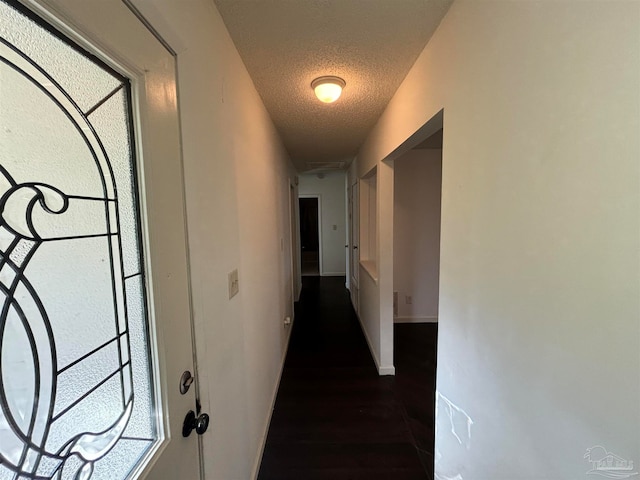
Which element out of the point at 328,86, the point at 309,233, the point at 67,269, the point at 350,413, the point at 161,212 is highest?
the point at 328,86

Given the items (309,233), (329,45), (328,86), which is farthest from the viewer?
(309,233)

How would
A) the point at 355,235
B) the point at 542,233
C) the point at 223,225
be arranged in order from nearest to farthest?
the point at 542,233
the point at 223,225
the point at 355,235

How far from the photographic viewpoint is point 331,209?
639 centimetres

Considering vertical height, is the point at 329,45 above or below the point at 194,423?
above

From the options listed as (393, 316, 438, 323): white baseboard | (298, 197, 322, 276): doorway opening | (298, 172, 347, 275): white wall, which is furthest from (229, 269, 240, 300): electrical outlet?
(298, 197, 322, 276): doorway opening

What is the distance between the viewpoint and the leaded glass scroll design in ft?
1.28

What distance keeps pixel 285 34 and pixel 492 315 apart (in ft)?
4.89

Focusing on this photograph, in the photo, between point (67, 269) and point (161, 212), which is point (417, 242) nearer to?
point (161, 212)

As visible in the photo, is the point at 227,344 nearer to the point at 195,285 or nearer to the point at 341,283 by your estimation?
the point at 195,285

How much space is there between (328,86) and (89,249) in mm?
1615

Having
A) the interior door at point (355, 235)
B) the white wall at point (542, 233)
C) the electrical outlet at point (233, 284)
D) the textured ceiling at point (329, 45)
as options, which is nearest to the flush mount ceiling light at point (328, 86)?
the textured ceiling at point (329, 45)

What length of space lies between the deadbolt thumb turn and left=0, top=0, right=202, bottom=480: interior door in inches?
0.9

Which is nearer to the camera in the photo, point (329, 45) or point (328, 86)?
point (329, 45)

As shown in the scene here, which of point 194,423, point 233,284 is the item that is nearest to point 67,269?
point 194,423
